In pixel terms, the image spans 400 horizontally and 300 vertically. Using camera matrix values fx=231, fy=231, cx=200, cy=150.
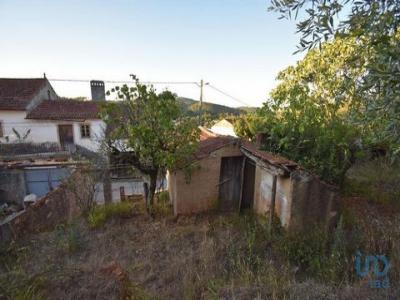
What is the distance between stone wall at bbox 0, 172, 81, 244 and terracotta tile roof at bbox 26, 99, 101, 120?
11.5m

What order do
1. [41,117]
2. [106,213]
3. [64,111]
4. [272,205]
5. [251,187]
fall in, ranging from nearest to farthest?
1. [272,205]
2. [106,213]
3. [251,187]
4. [41,117]
5. [64,111]

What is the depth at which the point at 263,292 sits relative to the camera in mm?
3137

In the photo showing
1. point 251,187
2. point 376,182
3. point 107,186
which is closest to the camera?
point 251,187

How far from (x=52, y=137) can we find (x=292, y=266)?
65.0ft

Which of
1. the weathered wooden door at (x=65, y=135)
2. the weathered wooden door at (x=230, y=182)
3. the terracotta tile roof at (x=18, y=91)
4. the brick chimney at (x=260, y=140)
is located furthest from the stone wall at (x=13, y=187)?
the brick chimney at (x=260, y=140)

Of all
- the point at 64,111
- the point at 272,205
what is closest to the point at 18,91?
the point at 64,111

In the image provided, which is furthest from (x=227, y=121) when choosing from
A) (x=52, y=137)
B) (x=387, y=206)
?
(x=52, y=137)

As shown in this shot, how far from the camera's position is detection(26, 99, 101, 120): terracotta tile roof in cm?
1832

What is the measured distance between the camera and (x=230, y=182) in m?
8.09

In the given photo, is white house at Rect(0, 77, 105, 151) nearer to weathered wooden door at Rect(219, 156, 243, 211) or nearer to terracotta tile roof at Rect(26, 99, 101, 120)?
terracotta tile roof at Rect(26, 99, 101, 120)

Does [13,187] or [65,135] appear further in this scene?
[65,135]

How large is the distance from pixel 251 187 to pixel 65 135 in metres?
17.1

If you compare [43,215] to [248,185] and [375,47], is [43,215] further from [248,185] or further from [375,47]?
[375,47]

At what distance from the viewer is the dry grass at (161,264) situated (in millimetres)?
3084
